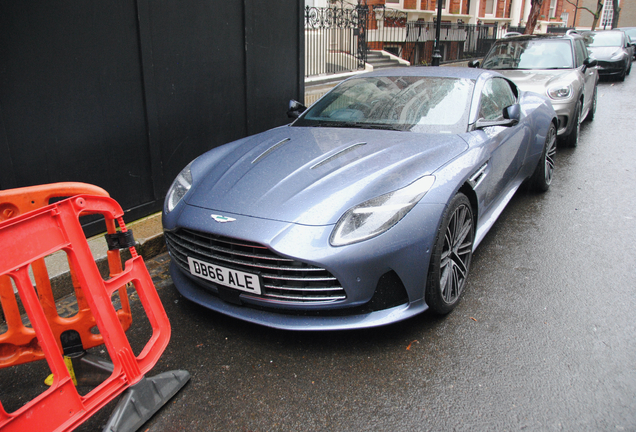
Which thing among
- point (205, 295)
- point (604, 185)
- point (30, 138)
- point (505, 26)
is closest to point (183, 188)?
point (205, 295)

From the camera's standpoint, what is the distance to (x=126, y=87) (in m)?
3.98

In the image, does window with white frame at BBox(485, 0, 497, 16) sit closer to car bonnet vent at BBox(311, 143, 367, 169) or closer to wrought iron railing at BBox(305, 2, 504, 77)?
wrought iron railing at BBox(305, 2, 504, 77)

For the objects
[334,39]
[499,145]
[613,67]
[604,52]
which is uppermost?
[334,39]

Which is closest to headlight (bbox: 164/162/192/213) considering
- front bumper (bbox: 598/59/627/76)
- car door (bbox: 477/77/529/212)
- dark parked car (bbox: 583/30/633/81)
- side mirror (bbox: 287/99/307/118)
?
side mirror (bbox: 287/99/307/118)

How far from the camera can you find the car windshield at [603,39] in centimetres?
1694

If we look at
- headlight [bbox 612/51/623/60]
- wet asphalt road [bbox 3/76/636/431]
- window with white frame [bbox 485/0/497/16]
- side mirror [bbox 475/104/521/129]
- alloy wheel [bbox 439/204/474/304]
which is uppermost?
window with white frame [bbox 485/0/497/16]

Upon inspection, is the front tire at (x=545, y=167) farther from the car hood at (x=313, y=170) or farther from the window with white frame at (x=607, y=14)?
the window with white frame at (x=607, y=14)

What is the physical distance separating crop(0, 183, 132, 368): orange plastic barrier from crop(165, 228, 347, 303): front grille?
1.74ft

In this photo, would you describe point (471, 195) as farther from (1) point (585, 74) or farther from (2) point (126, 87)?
(1) point (585, 74)

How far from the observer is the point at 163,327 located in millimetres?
2182

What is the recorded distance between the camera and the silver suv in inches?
262

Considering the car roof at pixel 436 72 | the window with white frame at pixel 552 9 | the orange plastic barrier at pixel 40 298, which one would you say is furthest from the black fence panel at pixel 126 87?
the window with white frame at pixel 552 9

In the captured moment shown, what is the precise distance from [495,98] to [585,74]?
510 centimetres

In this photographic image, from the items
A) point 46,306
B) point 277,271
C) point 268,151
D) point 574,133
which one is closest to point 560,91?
point 574,133
